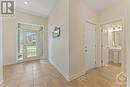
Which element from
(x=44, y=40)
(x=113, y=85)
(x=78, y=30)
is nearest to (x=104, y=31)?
(x=78, y=30)

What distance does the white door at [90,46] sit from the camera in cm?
529

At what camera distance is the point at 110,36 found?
8.12 metres

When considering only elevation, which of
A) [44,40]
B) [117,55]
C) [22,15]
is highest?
[22,15]

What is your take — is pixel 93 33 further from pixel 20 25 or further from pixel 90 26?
pixel 20 25

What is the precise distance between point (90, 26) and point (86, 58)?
1.43 m

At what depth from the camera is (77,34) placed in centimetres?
435

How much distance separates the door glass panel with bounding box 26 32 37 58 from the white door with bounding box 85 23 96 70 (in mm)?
4563

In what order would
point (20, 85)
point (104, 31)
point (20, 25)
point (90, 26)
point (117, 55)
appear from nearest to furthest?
point (20, 85), point (90, 26), point (104, 31), point (117, 55), point (20, 25)

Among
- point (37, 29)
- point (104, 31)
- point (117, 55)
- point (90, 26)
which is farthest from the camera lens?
point (37, 29)

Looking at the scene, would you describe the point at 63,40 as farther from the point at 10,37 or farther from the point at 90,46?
the point at 10,37

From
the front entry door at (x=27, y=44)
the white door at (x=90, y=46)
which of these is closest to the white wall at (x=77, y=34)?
the white door at (x=90, y=46)

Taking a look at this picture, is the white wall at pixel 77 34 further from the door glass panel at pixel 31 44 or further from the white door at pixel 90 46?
the door glass panel at pixel 31 44

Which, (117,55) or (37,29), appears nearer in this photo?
(117,55)

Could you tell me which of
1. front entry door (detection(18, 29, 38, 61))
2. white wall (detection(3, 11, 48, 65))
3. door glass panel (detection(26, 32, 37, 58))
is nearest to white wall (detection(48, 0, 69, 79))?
white wall (detection(3, 11, 48, 65))
